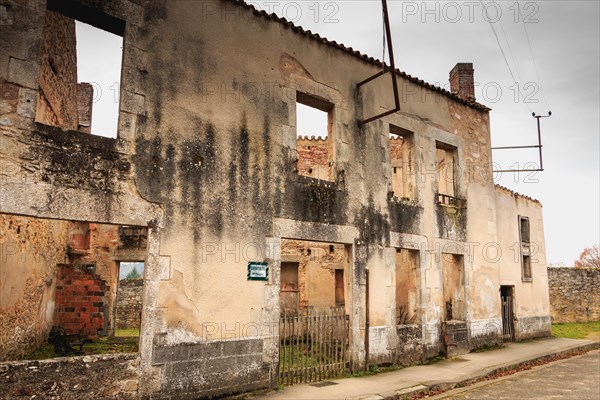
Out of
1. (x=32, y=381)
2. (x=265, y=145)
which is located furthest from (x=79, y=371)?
(x=265, y=145)

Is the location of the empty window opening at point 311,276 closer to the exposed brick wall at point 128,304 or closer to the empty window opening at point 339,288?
the empty window opening at point 339,288

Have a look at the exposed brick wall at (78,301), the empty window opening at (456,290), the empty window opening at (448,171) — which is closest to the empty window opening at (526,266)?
the empty window opening at (456,290)

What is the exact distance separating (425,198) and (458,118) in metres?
2.97

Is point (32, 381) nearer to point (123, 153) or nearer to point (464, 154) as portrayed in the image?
point (123, 153)

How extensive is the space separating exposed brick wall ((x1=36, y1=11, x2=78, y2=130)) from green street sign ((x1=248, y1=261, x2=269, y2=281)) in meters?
4.77

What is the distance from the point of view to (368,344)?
894 cm

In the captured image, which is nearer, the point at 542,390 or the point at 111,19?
the point at 111,19

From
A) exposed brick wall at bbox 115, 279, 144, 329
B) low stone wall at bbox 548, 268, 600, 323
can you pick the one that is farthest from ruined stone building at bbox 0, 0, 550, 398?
low stone wall at bbox 548, 268, 600, 323

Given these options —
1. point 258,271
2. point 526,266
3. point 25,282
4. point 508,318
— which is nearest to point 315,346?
point 258,271

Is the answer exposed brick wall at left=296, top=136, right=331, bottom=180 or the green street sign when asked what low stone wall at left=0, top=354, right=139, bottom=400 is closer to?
the green street sign

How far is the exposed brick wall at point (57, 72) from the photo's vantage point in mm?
8398

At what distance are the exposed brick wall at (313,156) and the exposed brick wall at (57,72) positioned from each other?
26.4 feet

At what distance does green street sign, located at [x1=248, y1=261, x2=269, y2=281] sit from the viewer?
7.36 metres

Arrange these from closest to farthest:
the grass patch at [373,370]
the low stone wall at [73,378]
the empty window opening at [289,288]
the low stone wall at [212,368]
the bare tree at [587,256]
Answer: the low stone wall at [73,378]
the low stone wall at [212,368]
the grass patch at [373,370]
the empty window opening at [289,288]
the bare tree at [587,256]
